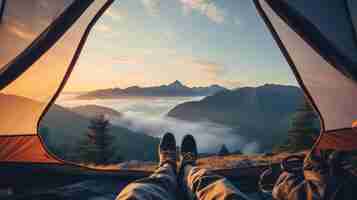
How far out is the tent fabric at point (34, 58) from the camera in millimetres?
1525

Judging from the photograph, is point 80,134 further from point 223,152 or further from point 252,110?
point 223,152

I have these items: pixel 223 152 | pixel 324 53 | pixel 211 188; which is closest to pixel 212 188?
pixel 211 188

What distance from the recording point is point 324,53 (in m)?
1.59

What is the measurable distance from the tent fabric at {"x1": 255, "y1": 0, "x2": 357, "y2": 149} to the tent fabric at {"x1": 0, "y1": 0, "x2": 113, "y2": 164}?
3.83 ft

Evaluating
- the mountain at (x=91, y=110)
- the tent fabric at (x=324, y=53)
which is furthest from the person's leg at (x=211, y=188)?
the mountain at (x=91, y=110)

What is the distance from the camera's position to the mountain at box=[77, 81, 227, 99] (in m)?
76.8

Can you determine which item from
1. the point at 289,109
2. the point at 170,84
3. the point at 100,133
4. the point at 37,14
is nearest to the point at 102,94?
the point at 170,84

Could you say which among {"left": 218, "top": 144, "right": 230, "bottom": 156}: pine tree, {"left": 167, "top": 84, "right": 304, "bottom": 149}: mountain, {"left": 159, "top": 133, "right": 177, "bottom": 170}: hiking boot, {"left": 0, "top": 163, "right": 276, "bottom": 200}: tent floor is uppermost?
{"left": 0, "top": 163, "right": 276, "bottom": 200}: tent floor

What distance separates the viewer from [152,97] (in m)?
74.8

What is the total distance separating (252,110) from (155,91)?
27.5 meters

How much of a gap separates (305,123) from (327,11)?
18.2 m

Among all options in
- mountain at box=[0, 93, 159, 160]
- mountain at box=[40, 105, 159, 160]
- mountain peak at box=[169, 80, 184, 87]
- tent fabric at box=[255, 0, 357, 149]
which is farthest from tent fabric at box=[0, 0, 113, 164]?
mountain peak at box=[169, 80, 184, 87]

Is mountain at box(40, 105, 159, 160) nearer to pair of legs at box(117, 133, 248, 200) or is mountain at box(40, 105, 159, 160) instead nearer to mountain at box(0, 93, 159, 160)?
mountain at box(0, 93, 159, 160)

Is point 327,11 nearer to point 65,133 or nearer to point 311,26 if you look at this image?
point 311,26
